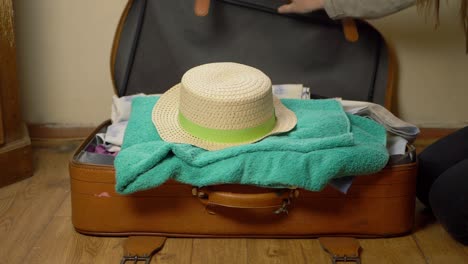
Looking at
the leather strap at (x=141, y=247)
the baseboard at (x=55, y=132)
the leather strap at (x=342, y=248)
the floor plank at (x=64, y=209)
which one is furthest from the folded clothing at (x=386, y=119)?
the baseboard at (x=55, y=132)

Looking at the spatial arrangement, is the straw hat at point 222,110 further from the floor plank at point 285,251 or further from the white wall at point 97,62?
the white wall at point 97,62

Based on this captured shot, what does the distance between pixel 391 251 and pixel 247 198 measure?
12.6 inches

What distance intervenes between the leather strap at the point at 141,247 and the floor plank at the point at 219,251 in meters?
0.07

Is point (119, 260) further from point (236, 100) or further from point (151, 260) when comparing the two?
point (236, 100)

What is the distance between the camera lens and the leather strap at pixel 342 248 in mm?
1146

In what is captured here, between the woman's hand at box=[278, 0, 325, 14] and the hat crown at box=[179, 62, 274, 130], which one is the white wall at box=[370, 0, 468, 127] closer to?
the woman's hand at box=[278, 0, 325, 14]

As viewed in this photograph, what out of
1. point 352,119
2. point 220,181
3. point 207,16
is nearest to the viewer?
point 220,181

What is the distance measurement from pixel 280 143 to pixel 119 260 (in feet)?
1.23

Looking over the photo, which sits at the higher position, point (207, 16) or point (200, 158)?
point (207, 16)

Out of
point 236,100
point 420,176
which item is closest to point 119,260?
point 236,100

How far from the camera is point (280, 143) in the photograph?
1.12 meters

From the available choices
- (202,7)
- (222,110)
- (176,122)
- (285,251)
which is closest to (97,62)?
(202,7)

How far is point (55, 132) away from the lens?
172cm

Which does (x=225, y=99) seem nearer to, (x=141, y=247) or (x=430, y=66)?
(x=141, y=247)
